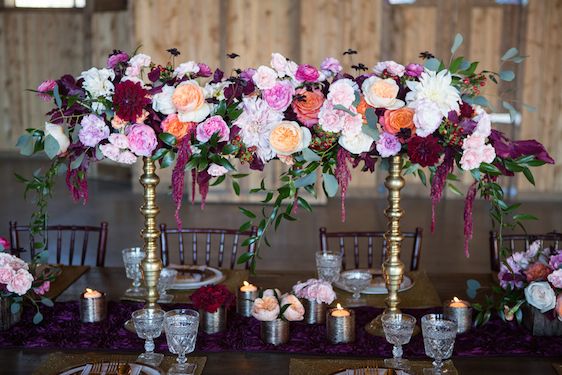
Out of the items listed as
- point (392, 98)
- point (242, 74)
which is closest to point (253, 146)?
point (242, 74)

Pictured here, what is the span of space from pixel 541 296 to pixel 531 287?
0.13ft

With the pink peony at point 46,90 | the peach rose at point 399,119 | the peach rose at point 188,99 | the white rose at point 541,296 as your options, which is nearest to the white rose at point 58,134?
the pink peony at point 46,90

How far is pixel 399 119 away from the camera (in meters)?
2.05

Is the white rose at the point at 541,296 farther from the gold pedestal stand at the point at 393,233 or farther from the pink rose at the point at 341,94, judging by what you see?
the pink rose at the point at 341,94

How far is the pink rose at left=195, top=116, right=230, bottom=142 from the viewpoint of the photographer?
2.09 m

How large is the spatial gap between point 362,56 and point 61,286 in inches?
249

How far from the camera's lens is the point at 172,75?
2.19 meters

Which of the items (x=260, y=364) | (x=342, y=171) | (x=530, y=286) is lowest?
(x=260, y=364)

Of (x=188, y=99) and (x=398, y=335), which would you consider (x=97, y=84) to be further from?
(x=398, y=335)

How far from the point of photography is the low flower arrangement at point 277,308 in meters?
2.30

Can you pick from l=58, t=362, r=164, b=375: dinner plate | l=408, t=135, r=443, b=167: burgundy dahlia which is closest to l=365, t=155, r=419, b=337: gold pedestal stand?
l=408, t=135, r=443, b=167: burgundy dahlia

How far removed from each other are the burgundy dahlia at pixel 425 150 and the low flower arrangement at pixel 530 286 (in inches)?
19.2

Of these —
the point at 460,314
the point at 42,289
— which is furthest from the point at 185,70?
the point at 460,314

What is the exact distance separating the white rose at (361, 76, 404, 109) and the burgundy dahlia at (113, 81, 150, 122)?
2.04ft
